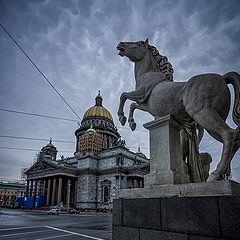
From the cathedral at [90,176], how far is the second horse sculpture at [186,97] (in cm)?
4636

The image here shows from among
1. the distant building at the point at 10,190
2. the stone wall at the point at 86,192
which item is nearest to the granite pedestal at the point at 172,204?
the stone wall at the point at 86,192

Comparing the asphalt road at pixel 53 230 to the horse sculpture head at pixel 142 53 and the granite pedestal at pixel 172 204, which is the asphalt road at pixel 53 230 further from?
the horse sculpture head at pixel 142 53

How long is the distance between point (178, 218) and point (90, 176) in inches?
2153

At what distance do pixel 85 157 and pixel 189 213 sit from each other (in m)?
56.0

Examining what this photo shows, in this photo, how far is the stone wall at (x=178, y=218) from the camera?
2779mm

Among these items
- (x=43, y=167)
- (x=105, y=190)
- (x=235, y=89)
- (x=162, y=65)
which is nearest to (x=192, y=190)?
(x=235, y=89)

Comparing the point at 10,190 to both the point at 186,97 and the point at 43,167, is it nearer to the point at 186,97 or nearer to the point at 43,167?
the point at 43,167

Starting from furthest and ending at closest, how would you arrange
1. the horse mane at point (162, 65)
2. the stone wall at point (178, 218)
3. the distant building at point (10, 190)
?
1. the distant building at point (10, 190)
2. the horse mane at point (162, 65)
3. the stone wall at point (178, 218)

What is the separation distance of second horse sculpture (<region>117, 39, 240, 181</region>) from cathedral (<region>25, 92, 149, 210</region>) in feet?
152

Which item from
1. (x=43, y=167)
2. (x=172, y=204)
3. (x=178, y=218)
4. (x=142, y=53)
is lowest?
(x=178, y=218)

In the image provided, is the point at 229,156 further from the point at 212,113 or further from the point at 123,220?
the point at 123,220

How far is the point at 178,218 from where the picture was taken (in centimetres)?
321

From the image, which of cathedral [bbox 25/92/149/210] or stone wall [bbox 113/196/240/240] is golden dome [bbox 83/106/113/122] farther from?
stone wall [bbox 113/196/240/240]

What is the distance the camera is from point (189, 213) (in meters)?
3.11
